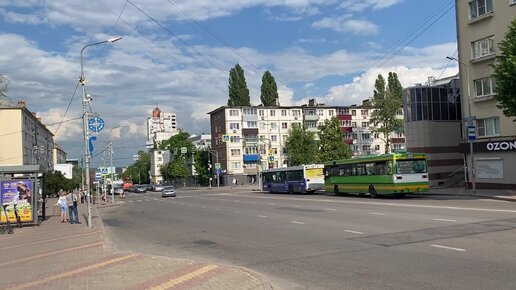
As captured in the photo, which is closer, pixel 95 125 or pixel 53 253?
pixel 53 253

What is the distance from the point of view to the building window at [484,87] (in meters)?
37.1

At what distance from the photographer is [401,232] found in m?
14.4

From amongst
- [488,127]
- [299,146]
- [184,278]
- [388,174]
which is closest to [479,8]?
[488,127]

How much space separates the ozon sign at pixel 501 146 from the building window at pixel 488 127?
4.58 feet

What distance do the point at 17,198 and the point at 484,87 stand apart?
31.6 metres

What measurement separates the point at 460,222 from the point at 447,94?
1396 inches

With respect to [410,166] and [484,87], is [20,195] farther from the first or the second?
[484,87]

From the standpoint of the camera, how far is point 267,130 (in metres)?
107

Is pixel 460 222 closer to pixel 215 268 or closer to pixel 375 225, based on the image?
pixel 375 225

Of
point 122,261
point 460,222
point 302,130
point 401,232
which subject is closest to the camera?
point 122,261

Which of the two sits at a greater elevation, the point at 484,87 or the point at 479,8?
the point at 479,8

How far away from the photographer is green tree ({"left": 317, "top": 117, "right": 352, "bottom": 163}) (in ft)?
260

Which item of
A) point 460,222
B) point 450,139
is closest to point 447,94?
point 450,139

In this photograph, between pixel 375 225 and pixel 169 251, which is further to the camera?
pixel 375 225
